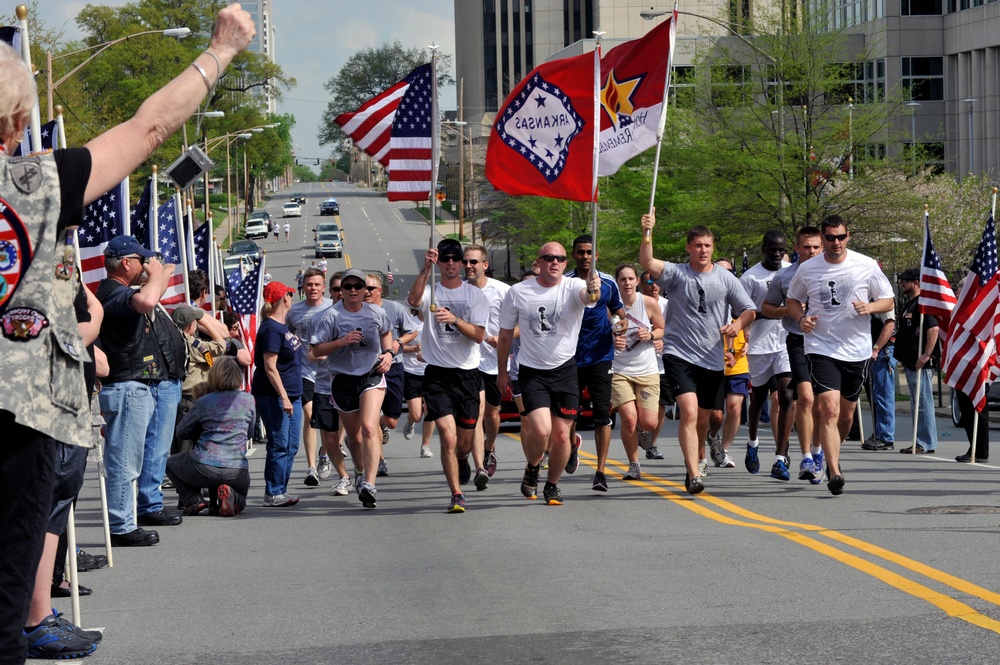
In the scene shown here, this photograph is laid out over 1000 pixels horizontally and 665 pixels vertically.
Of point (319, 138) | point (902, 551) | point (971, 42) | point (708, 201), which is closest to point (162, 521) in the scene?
point (902, 551)

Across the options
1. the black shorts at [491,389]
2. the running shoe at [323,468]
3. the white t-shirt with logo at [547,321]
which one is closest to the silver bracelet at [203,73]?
the white t-shirt with logo at [547,321]

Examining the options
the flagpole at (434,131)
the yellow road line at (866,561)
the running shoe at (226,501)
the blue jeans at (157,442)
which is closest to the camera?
the yellow road line at (866,561)

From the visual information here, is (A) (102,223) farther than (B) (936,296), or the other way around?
(B) (936,296)

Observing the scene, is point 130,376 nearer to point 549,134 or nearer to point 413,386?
point 549,134

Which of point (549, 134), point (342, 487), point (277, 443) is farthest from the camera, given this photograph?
point (549, 134)

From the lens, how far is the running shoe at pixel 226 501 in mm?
11688

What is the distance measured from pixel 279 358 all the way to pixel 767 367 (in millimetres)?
4683

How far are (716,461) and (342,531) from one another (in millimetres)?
5174

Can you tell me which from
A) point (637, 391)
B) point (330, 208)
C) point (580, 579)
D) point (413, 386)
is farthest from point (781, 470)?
point (330, 208)

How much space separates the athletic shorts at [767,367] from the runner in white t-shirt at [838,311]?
84.2 inches

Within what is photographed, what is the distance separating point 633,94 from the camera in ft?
47.6

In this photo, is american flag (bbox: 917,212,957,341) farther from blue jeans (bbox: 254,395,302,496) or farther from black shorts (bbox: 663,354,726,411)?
blue jeans (bbox: 254,395,302,496)

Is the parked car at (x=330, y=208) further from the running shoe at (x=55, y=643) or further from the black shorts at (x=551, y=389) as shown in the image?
the running shoe at (x=55, y=643)

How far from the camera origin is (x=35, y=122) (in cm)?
927
